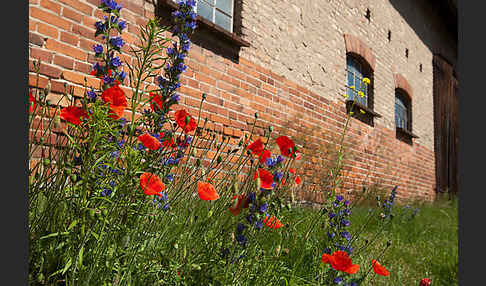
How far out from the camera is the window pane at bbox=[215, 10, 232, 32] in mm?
4160

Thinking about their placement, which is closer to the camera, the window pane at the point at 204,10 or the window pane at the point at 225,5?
the window pane at the point at 204,10

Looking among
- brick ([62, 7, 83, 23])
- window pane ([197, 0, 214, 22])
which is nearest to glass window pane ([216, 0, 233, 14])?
window pane ([197, 0, 214, 22])

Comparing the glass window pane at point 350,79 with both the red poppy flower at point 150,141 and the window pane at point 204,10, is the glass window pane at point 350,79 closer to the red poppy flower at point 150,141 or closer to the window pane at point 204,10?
the window pane at point 204,10

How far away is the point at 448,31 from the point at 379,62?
21.0ft

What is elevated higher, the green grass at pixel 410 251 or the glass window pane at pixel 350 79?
the glass window pane at pixel 350 79

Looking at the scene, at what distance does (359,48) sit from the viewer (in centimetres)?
662

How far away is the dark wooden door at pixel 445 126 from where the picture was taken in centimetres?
1065

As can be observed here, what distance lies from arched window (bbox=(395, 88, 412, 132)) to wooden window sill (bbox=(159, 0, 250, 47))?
6.03m

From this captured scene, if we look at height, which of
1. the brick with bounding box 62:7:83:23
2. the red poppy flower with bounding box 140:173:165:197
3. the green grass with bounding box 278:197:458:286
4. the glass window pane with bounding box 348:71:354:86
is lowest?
the green grass with bounding box 278:197:458:286

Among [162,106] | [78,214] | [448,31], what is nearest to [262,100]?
[162,106]

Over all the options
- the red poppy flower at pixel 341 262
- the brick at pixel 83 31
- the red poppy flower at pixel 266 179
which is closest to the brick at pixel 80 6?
the brick at pixel 83 31

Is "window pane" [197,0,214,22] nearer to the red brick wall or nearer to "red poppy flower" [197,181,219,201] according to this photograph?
the red brick wall

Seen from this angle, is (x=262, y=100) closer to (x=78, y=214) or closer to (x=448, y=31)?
(x=78, y=214)

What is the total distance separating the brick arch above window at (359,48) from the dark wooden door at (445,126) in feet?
15.9
